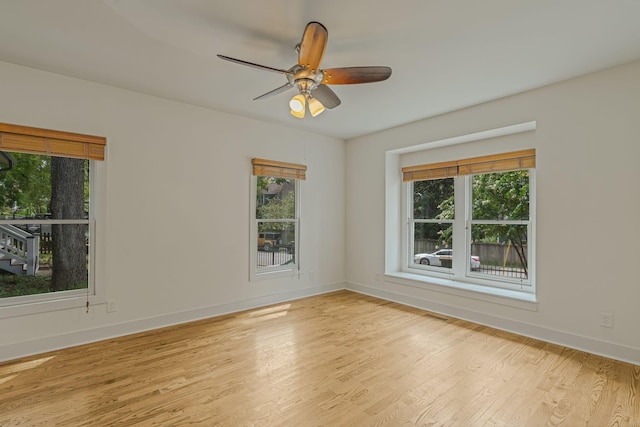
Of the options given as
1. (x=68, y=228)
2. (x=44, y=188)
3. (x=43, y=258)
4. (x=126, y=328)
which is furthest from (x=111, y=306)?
(x=44, y=188)

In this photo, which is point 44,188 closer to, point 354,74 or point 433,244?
point 354,74

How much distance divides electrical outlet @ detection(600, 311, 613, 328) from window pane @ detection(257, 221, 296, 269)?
3.61 m

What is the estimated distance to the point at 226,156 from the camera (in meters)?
4.20

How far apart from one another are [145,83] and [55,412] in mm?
2851

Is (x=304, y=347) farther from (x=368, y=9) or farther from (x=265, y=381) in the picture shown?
(x=368, y=9)

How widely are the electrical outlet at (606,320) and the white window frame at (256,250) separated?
11.6 feet

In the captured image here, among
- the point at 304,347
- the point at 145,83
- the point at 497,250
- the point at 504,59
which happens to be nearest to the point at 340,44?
the point at 504,59

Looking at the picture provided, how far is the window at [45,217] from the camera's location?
2.96 meters

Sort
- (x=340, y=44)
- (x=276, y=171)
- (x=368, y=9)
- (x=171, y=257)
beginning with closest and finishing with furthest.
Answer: (x=368, y=9) → (x=340, y=44) → (x=171, y=257) → (x=276, y=171)

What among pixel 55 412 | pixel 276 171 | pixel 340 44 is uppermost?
pixel 340 44

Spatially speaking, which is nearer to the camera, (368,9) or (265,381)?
(368,9)

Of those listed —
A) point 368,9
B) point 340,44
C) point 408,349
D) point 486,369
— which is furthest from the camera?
point 408,349

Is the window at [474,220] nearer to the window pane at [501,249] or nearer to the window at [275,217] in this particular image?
the window pane at [501,249]

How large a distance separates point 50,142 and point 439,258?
4.77 m
